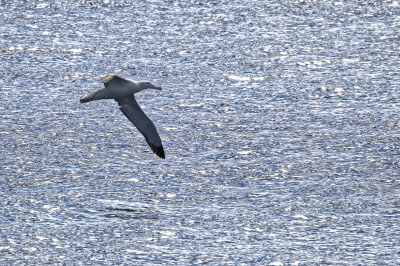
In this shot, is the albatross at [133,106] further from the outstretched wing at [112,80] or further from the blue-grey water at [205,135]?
the blue-grey water at [205,135]

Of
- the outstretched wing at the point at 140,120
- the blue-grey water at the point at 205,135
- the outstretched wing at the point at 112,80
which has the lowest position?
the blue-grey water at the point at 205,135

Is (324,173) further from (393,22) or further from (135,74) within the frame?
(393,22)

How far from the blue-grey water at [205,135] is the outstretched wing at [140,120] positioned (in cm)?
149

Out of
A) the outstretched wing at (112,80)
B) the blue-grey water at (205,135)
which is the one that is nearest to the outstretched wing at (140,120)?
the outstretched wing at (112,80)

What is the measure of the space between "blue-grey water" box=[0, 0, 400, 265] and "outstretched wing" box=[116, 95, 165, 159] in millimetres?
1490

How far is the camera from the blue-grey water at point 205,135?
1755 cm

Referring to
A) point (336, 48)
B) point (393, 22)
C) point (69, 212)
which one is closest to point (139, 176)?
point (69, 212)

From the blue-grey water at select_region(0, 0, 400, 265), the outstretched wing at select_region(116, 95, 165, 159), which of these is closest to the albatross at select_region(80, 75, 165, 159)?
the outstretched wing at select_region(116, 95, 165, 159)

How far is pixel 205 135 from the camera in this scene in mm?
21250

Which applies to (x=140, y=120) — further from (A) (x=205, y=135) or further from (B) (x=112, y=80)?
(A) (x=205, y=135)

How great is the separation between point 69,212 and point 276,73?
7138mm

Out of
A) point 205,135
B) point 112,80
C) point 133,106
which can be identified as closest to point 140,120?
point 133,106

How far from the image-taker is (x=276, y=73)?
78.9 feet

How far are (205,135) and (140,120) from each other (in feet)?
14.4
